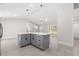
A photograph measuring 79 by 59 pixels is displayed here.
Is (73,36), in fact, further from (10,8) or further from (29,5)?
(10,8)

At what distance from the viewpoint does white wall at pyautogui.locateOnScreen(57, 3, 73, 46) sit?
57.5 inches

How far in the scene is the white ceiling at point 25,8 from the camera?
1.44 meters

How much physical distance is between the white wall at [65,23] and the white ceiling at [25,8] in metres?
0.11

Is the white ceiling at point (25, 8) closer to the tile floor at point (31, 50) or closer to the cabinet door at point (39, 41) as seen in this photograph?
the cabinet door at point (39, 41)

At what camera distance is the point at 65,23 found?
1498 millimetres

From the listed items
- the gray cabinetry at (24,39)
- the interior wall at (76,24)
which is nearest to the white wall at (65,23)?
the interior wall at (76,24)

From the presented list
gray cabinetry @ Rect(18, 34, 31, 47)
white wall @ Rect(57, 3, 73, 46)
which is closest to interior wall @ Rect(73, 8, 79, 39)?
white wall @ Rect(57, 3, 73, 46)

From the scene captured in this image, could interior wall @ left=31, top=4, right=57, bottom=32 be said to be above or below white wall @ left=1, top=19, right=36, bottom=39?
above

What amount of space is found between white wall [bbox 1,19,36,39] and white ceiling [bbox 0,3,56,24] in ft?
0.25

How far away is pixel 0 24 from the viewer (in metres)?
1.45

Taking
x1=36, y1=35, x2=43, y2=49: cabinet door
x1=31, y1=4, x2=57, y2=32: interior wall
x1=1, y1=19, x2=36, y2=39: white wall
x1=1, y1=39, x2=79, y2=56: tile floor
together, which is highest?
x1=31, y1=4, x2=57, y2=32: interior wall

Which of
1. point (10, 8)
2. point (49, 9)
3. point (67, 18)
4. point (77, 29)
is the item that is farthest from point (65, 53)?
point (10, 8)

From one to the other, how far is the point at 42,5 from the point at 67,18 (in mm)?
430

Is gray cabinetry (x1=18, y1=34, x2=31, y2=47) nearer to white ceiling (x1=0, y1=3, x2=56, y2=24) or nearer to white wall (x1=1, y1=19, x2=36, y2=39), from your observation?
white wall (x1=1, y1=19, x2=36, y2=39)
